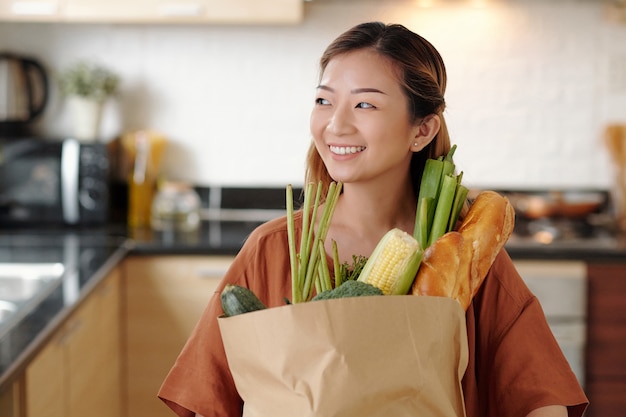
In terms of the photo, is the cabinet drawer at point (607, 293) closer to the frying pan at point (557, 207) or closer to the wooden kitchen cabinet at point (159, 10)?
the frying pan at point (557, 207)

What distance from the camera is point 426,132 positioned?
1.57 metres

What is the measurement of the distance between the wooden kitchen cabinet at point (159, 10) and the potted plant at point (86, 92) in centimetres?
29

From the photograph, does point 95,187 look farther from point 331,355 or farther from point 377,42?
point 331,355

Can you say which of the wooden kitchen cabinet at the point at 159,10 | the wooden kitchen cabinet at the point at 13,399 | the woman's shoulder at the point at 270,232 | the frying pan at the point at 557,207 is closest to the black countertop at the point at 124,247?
the frying pan at the point at 557,207

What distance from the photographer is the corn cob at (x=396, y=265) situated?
1.18 metres

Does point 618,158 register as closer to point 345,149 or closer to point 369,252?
point 369,252

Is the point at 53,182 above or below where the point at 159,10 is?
below

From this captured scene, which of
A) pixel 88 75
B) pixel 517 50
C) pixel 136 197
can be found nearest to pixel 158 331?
pixel 136 197

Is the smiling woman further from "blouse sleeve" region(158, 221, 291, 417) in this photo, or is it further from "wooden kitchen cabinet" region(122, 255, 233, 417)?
"wooden kitchen cabinet" region(122, 255, 233, 417)

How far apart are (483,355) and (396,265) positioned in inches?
14.8

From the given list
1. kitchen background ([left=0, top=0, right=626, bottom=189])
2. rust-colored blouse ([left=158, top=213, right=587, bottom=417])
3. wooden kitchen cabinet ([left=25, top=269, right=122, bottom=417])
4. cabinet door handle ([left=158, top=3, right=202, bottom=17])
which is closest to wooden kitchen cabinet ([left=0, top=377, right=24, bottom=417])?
wooden kitchen cabinet ([left=25, top=269, right=122, bottom=417])

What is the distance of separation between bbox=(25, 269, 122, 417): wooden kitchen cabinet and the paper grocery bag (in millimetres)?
1173

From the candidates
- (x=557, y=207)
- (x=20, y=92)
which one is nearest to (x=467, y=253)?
(x=557, y=207)

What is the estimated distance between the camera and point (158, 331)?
11.1ft
